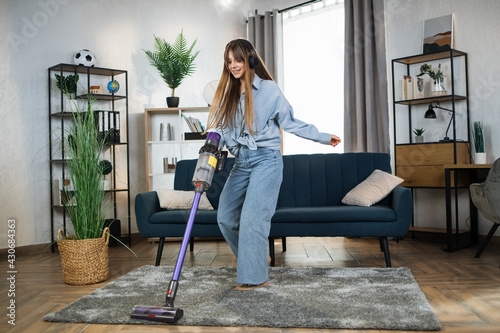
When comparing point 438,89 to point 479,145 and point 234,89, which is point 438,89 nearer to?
point 479,145

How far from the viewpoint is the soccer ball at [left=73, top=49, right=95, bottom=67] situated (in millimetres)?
4543

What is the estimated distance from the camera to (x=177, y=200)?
137 inches

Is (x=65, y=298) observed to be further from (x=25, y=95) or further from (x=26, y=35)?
(x=26, y=35)

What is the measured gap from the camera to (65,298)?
8.31 ft

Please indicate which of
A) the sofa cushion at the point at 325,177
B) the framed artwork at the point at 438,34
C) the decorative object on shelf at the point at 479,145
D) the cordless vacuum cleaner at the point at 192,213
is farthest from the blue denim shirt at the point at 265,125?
the framed artwork at the point at 438,34

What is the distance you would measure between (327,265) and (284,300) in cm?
109

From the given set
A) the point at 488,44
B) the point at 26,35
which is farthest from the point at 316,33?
the point at 26,35

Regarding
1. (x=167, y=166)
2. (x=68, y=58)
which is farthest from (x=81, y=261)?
(x=68, y=58)

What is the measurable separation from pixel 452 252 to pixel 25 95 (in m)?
3.83

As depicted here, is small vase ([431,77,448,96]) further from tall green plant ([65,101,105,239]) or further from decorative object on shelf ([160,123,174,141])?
tall green plant ([65,101,105,239])

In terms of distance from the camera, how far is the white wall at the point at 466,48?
4.06 meters

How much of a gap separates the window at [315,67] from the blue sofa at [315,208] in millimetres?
1427

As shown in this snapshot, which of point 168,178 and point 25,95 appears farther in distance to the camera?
point 168,178

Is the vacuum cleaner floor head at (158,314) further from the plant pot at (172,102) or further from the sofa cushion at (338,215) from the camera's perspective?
the plant pot at (172,102)
